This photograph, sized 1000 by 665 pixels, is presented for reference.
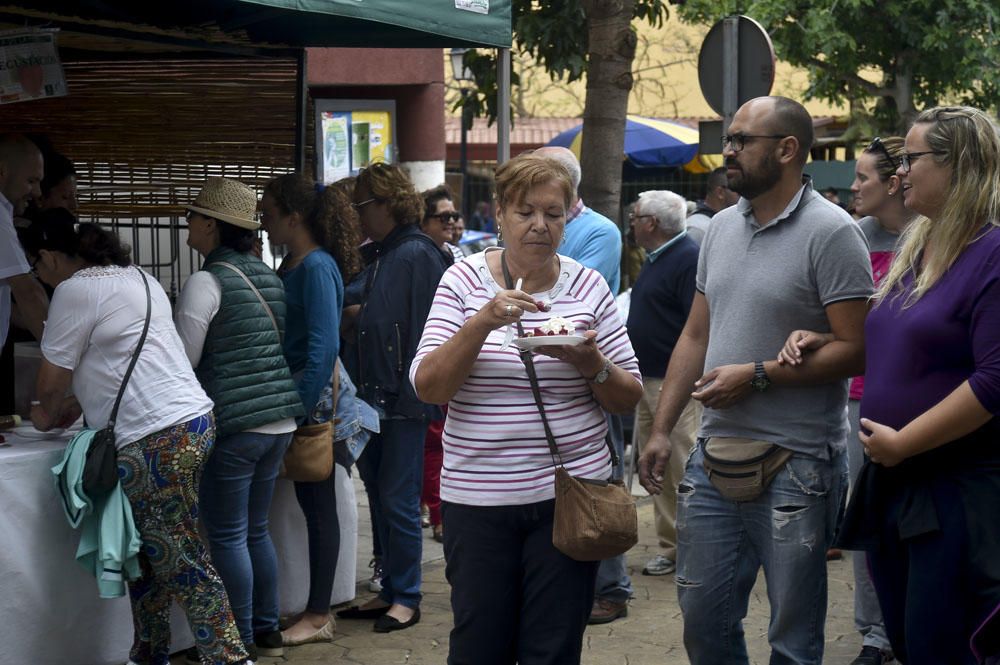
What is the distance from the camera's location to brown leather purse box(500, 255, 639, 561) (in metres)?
3.37

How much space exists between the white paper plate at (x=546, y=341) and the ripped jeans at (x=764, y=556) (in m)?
0.86

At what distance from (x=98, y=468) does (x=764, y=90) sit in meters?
4.55

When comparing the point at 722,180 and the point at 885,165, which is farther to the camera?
the point at 722,180

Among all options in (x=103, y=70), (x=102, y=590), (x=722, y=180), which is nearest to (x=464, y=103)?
(x=722, y=180)

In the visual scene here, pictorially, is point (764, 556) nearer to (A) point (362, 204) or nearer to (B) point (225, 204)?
(B) point (225, 204)

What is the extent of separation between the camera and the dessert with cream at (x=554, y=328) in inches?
131

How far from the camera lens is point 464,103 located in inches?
408

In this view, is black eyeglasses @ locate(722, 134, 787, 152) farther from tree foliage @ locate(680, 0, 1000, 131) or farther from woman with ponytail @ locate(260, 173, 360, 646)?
tree foliage @ locate(680, 0, 1000, 131)

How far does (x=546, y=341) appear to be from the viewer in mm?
3230

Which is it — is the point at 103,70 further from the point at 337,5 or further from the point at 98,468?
the point at 98,468

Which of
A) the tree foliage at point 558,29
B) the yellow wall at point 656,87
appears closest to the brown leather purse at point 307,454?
the tree foliage at point 558,29

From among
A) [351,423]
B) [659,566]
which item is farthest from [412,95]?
[351,423]

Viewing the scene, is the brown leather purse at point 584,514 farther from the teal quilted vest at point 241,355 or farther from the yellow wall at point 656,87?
the yellow wall at point 656,87

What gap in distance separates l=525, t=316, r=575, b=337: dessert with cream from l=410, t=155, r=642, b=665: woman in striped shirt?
0.05m
